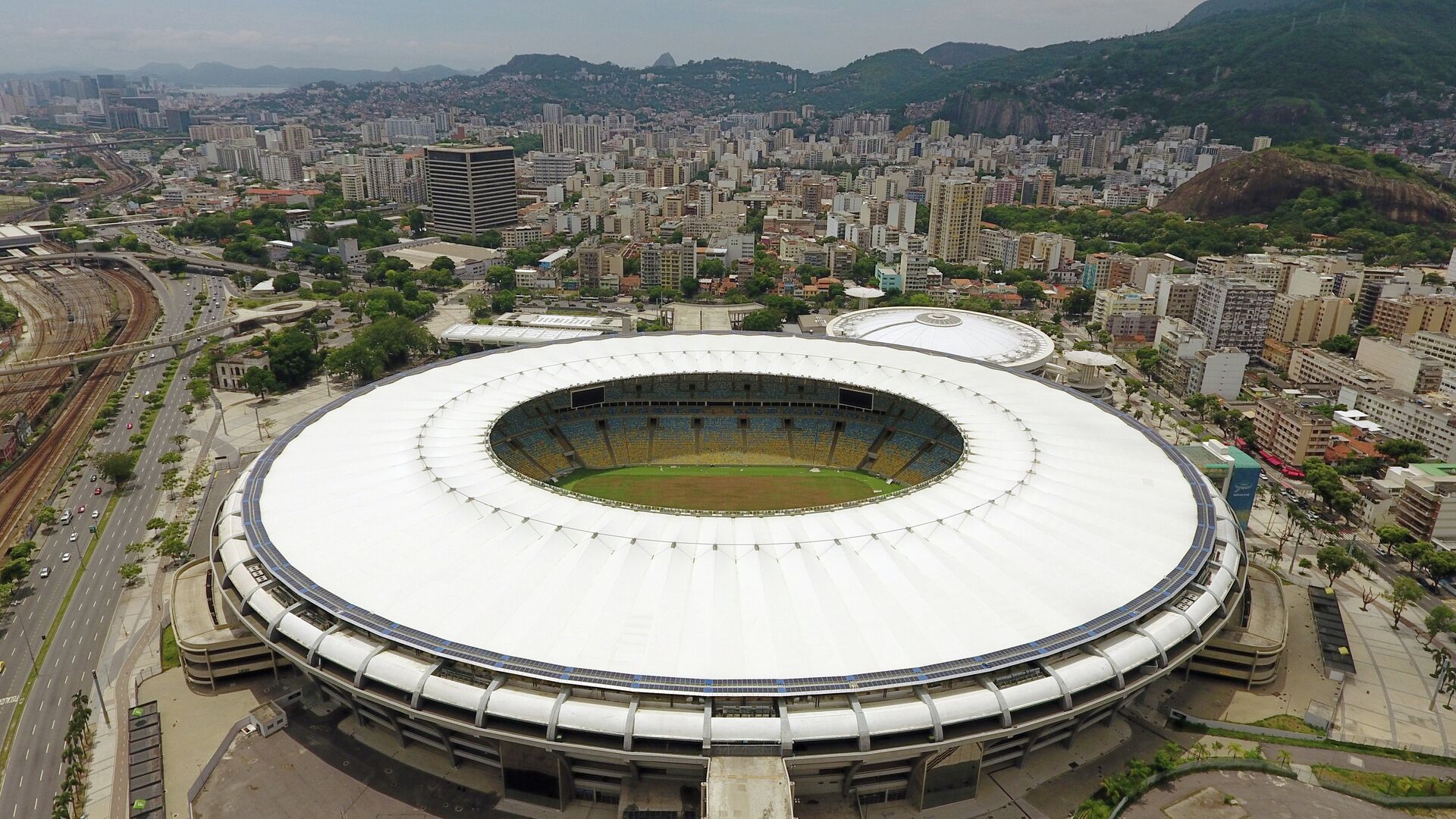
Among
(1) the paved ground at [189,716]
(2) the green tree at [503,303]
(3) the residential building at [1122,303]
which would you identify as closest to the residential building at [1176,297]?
(3) the residential building at [1122,303]

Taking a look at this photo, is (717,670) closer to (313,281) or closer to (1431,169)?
(313,281)

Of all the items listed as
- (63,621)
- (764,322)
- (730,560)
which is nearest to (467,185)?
(764,322)

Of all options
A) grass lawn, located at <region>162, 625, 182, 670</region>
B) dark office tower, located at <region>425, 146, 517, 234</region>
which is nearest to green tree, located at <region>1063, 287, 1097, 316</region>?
grass lawn, located at <region>162, 625, 182, 670</region>

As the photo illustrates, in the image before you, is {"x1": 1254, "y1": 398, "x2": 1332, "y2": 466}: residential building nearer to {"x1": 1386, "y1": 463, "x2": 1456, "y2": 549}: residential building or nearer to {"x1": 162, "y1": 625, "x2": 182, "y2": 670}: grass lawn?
{"x1": 1386, "y1": 463, "x2": 1456, "y2": 549}: residential building

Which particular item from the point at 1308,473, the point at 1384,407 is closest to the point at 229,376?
the point at 1308,473

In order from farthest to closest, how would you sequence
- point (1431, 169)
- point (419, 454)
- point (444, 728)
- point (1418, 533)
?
point (1431, 169) < point (1418, 533) < point (419, 454) < point (444, 728)

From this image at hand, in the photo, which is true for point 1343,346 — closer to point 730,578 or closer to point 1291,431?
point 1291,431
